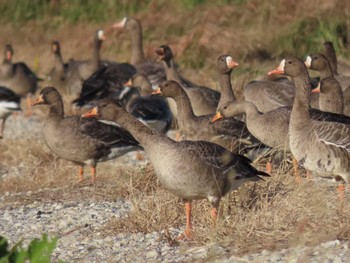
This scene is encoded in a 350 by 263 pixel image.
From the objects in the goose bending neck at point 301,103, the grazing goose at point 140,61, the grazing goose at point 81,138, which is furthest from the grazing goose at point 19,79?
the goose bending neck at point 301,103

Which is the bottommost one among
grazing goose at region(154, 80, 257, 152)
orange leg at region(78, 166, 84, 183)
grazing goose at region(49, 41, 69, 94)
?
orange leg at region(78, 166, 84, 183)

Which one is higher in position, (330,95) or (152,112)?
(330,95)

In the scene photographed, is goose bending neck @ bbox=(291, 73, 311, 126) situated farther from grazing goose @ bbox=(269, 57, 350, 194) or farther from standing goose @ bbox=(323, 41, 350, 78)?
standing goose @ bbox=(323, 41, 350, 78)

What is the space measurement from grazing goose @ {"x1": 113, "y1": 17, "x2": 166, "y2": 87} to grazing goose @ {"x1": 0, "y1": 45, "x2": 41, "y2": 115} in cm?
232

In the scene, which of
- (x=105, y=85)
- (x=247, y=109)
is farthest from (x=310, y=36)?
(x=247, y=109)

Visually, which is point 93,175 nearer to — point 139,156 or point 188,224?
point 139,156

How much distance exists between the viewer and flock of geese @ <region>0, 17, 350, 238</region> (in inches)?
410

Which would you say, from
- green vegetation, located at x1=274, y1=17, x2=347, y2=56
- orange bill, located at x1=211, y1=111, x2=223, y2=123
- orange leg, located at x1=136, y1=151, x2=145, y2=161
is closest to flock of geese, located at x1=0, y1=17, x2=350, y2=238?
orange bill, located at x1=211, y1=111, x2=223, y2=123

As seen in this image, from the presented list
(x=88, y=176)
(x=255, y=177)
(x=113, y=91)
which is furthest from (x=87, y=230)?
(x=113, y=91)

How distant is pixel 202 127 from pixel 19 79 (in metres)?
9.98

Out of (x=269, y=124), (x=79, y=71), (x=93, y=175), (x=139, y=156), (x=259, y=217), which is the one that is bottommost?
(x=139, y=156)

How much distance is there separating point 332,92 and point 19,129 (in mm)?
8248

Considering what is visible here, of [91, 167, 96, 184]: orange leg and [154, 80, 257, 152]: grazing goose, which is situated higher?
[154, 80, 257, 152]: grazing goose

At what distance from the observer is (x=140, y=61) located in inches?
885
